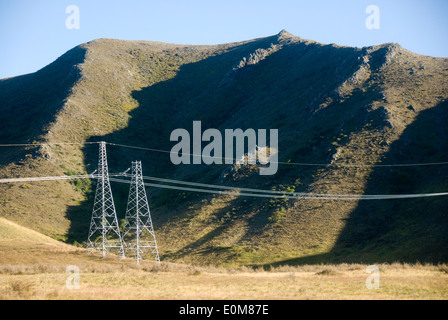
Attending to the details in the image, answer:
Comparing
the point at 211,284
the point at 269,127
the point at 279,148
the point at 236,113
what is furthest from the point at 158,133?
the point at 211,284

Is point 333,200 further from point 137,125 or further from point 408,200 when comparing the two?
point 137,125

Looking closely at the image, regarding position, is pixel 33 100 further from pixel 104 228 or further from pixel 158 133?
pixel 104 228

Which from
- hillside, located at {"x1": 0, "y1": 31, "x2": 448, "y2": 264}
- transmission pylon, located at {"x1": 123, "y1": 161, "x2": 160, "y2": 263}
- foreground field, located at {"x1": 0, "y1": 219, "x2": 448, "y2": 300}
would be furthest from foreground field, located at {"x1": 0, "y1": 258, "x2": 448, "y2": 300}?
hillside, located at {"x1": 0, "y1": 31, "x2": 448, "y2": 264}

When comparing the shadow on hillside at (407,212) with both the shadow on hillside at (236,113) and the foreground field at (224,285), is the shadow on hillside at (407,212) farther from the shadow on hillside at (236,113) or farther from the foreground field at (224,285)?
the foreground field at (224,285)

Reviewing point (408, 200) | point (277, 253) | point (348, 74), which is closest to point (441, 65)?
point (348, 74)

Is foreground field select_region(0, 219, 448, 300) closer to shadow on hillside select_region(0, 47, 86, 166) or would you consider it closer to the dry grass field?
the dry grass field

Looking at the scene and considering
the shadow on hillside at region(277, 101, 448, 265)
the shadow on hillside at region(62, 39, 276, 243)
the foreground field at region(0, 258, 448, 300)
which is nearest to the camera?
the foreground field at region(0, 258, 448, 300)

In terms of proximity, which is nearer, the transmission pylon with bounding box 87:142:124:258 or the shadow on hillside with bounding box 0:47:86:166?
the transmission pylon with bounding box 87:142:124:258
